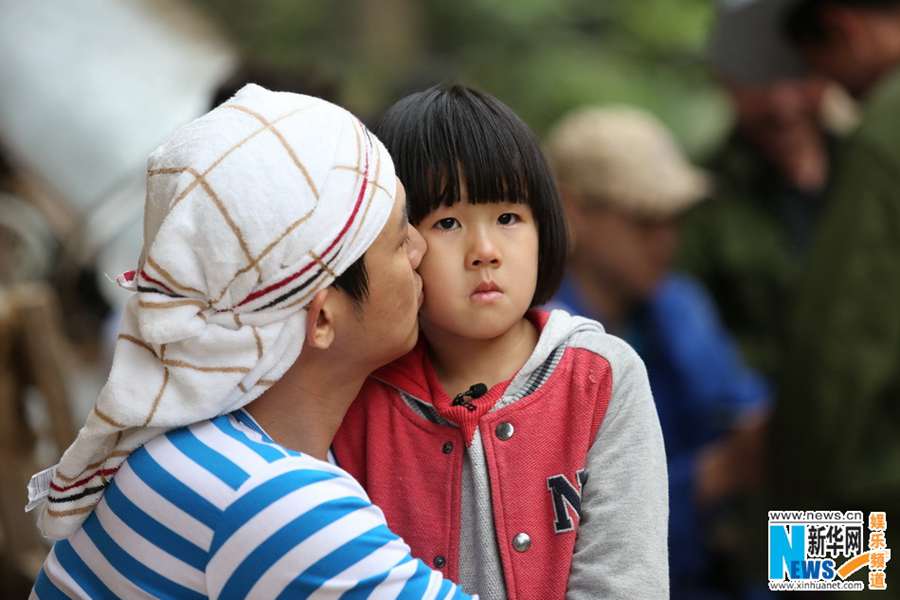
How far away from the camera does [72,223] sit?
405 centimetres

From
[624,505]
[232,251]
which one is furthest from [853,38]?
[232,251]

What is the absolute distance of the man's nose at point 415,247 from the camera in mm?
1751

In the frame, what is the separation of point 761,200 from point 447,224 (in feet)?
9.71

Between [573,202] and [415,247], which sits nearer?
[415,247]

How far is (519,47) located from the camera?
26.1ft

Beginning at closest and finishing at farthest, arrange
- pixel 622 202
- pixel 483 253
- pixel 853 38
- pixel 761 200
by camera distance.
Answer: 1. pixel 483 253
2. pixel 853 38
3. pixel 622 202
4. pixel 761 200

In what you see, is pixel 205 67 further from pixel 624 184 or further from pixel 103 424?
pixel 103 424

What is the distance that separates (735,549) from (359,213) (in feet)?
9.66

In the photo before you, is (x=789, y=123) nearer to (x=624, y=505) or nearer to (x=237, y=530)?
(x=624, y=505)

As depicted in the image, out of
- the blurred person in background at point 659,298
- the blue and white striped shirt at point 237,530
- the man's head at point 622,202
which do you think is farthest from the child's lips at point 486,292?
the man's head at point 622,202

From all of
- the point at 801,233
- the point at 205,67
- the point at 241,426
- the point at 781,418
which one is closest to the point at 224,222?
the point at 241,426

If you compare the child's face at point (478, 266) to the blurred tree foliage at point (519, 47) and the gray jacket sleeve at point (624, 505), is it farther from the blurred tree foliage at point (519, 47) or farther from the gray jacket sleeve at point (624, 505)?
the blurred tree foliage at point (519, 47)

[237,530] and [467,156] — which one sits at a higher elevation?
[467,156]

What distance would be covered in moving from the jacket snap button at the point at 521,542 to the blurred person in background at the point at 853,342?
173 centimetres
